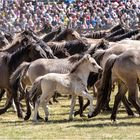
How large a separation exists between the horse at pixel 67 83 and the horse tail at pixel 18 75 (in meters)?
0.96

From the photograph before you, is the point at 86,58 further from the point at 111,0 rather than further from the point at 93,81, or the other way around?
the point at 111,0

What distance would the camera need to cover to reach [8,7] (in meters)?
40.3

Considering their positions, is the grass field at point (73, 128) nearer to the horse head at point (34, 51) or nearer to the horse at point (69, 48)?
the horse head at point (34, 51)

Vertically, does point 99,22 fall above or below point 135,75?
below

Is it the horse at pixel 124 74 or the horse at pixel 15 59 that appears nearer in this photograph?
the horse at pixel 124 74

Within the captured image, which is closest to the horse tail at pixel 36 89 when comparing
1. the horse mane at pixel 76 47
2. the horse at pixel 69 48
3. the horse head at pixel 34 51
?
the horse head at pixel 34 51

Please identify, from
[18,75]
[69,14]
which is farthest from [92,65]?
[69,14]

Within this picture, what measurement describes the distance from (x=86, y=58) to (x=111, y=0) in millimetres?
26457

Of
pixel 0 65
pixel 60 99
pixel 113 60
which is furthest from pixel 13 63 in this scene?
pixel 60 99

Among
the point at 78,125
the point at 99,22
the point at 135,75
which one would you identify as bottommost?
the point at 99,22

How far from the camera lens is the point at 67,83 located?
562 inches

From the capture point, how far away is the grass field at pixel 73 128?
39.6 feet

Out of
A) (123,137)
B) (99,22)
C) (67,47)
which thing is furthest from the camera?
(99,22)

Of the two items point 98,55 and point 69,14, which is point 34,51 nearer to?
point 98,55
